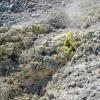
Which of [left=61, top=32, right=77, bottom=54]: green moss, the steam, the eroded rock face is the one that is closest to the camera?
the eroded rock face

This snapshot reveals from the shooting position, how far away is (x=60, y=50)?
10266 millimetres

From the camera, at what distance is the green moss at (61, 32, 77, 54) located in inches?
398

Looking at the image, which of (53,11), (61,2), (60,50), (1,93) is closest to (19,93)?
(1,93)

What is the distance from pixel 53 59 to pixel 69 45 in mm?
696

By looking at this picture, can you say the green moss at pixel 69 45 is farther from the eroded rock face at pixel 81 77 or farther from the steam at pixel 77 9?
the steam at pixel 77 9

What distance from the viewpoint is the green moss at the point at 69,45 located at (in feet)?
33.2

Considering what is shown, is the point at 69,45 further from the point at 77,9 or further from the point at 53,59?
the point at 77,9

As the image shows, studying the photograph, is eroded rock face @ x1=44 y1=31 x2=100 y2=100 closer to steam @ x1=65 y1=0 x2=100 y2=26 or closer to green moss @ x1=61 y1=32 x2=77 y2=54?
green moss @ x1=61 y1=32 x2=77 y2=54

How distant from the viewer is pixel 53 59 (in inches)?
394

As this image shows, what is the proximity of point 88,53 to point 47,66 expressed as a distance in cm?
116

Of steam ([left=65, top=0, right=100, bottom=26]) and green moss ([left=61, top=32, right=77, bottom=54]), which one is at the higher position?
green moss ([left=61, top=32, right=77, bottom=54])

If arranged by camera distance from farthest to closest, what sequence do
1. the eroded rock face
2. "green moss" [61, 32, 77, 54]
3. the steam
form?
the steam < "green moss" [61, 32, 77, 54] < the eroded rock face

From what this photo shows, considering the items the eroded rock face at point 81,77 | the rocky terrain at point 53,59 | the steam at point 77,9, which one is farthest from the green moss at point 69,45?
the steam at point 77,9

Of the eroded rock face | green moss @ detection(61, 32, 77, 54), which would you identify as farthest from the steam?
the eroded rock face
